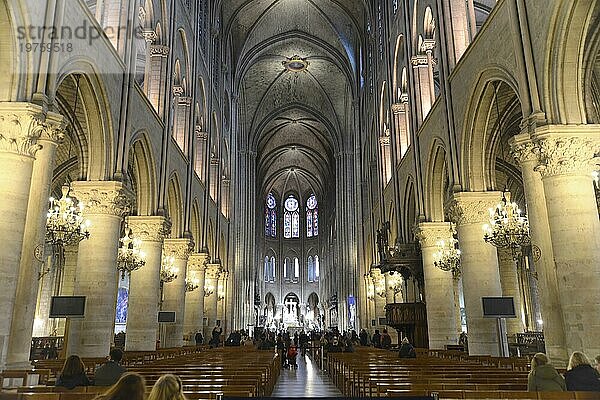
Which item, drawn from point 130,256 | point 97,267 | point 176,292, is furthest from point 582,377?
point 176,292

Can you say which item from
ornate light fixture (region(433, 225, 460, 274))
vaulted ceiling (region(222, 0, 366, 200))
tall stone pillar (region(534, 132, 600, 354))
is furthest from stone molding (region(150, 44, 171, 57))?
vaulted ceiling (region(222, 0, 366, 200))

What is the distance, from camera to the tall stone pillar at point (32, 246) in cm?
822

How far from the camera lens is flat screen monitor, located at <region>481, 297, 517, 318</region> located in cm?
1087

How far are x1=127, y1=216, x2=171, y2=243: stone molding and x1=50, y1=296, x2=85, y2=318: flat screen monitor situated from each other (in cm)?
625

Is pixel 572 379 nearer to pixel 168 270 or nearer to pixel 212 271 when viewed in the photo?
pixel 168 270

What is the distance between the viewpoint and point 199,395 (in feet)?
17.0

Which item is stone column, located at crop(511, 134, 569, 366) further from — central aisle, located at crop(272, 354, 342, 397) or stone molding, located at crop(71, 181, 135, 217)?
stone molding, located at crop(71, 181, 135, 217)

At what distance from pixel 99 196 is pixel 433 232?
1061cm

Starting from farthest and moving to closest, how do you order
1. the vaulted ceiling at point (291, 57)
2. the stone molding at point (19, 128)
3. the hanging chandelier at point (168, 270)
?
the vaulted ceiling at point (291, 57), the hanging chandelier at point (168, 270), the stone molding at point (19, 128)

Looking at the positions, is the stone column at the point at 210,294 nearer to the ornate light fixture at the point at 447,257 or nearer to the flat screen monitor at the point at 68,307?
the ornate light fixture at the point at 447,257

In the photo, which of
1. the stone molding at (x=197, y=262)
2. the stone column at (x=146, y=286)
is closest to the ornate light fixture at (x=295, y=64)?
the stone molding at (x=197, y=262)

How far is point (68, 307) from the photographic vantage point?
10148 mm

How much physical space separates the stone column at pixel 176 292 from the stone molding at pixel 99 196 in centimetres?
699

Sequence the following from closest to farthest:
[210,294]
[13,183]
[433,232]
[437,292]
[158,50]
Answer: [13,183], [437,292], [433,232], [158,50], [210,294]
